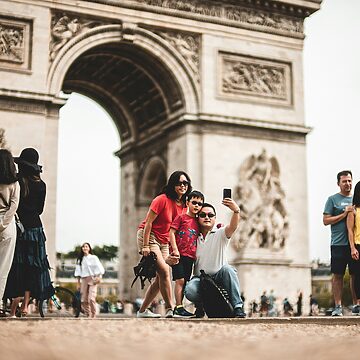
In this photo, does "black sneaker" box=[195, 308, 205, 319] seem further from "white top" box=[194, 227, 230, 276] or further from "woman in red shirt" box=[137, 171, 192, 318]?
"woman in red shirt" box=[137, 171, 192, 318]

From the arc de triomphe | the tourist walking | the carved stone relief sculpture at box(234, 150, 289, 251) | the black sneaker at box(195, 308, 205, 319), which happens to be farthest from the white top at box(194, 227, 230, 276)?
the carved stone relief sculpture at box(234, 150, 289, 251)

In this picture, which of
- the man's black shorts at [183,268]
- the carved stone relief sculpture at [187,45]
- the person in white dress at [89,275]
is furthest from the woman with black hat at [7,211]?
the carved stone relief sculpture at [187,45]

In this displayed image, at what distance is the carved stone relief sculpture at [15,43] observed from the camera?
69.1 feet

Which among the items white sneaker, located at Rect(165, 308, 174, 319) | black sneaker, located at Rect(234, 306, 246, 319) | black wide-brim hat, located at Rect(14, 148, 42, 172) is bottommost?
white sneaker, located at Rect(165, 308, 174, 319)

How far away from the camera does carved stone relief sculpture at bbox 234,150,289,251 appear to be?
76.6 feet

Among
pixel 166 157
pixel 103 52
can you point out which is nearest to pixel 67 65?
pixel 103 52

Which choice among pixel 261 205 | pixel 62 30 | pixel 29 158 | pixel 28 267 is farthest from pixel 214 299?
pixel 261 205

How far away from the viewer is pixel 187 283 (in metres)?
8.96

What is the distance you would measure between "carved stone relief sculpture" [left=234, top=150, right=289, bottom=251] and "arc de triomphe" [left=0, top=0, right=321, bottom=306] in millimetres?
33

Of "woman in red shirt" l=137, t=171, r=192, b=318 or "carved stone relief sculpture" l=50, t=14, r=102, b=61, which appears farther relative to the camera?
"carved stone relief sculpture" l=50, t=14, r=102, b=61

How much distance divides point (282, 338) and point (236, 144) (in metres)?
18.9

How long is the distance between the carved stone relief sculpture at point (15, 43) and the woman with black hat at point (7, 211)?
1272cm

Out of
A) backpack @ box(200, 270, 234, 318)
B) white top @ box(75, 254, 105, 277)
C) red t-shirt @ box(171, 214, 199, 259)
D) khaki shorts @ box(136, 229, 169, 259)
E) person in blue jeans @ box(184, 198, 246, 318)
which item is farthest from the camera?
white top @ box(75, 254, 105, 277)

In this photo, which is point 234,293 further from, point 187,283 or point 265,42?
point 265,42
